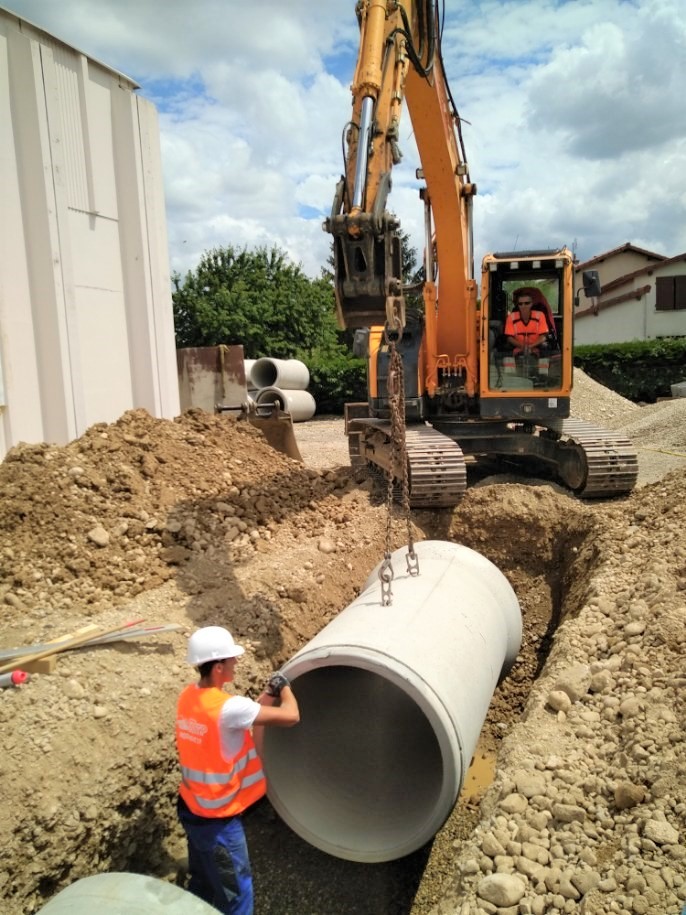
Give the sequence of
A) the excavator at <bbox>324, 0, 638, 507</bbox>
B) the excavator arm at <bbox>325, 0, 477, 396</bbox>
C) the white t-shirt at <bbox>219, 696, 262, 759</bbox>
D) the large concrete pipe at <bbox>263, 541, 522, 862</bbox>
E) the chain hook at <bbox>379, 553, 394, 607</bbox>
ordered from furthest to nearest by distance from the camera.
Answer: the excavator at <bbox>324, 0, 638, 507</bbox>, the excavator arm at <bbox>325, 0, 477, 396</bbox>, the chain hook at <bbox>379, 553, 394, 607</bbox>, the large concrete pipe at <bbox>263, 541, 522, 862</bbox>, the white t-shirt at <bbox>219, 696, 262, 759</bbox>

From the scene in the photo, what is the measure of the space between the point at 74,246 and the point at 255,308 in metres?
22.2

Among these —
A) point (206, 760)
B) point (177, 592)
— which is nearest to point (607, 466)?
point (177, 592)

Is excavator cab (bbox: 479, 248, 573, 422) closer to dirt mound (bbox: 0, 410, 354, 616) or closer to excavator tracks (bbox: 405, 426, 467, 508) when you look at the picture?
excavator tracks (bbox: 405, 426, 467, 508)

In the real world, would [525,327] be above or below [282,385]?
above

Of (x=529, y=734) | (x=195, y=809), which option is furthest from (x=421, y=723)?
(x=195, y=809)

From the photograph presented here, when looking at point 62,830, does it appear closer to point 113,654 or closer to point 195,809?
point 195,809

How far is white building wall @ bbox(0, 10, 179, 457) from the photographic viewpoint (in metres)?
6.01

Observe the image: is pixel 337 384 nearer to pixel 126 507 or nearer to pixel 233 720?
pixel 126 507

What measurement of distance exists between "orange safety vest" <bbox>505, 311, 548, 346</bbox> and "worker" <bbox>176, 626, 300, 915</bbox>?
20.0ft

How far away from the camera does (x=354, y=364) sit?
24.8 m

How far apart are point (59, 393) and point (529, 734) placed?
16.3ft

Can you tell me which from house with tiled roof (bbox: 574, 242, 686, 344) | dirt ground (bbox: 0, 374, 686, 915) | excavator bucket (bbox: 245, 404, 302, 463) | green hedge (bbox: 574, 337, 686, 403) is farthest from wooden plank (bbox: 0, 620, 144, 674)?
house with tiled roof (bbox: 574, 242, 686, 344)

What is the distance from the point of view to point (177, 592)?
5.15 meters

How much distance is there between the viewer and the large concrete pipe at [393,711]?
11.1 ft
